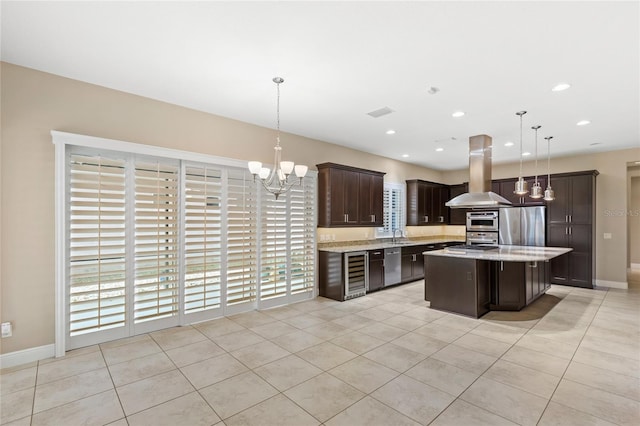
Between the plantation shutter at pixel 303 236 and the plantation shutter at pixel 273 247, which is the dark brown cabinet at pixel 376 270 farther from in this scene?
the plantation shutter at pixel 273 247

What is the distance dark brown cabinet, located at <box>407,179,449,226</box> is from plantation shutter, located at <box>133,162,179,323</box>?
5.80 m

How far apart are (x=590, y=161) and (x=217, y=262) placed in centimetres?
801

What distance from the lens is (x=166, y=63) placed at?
9.70ft

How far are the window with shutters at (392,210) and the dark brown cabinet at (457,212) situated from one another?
71.9 inches

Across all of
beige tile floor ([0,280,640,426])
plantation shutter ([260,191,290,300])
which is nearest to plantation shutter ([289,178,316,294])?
plantation shutter ([260,191,290,300])

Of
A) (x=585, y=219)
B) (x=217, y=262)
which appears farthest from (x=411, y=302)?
(x=585, y=219)

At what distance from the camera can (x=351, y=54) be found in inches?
109

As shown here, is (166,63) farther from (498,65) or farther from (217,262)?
(498,65)

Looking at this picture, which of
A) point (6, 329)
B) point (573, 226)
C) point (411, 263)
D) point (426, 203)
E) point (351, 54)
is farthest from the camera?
point (426, 203)

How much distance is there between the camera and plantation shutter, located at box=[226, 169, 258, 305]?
439 cm

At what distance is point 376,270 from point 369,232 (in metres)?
1.27

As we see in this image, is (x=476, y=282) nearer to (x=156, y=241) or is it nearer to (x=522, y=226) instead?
(x=522, y=226)

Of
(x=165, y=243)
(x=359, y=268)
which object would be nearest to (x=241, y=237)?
(x=165, y=243)

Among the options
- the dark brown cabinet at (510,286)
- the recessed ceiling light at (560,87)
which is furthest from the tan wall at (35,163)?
the dark brown cabinet at (510,286)
